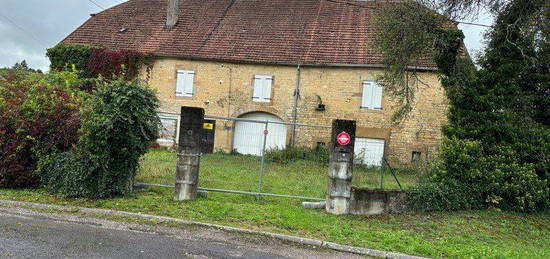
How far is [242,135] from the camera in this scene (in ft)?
34.3

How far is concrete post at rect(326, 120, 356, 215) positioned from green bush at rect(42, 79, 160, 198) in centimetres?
403

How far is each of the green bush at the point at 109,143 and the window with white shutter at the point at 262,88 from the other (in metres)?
12.2

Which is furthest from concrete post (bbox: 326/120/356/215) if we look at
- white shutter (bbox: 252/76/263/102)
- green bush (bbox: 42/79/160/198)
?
white shutter (bbox: 252/76/263/102)

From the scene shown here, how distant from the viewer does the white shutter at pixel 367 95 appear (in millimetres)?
19609

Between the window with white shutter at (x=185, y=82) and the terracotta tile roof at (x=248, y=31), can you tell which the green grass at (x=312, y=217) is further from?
the window with white shutter at (x=185, y=82)

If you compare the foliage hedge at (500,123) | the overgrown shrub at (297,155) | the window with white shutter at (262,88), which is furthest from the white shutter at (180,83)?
the foliage hedge at (500,123)

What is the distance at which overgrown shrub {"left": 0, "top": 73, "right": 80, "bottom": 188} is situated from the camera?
9.00 m

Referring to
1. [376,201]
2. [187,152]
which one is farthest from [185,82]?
[376,201]

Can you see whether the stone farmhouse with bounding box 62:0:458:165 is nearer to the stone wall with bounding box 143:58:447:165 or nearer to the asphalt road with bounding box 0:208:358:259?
the stone wall with bounding box 143:58:447:165

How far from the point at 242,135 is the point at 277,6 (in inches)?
608

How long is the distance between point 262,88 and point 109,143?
514 inches

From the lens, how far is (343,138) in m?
8.34

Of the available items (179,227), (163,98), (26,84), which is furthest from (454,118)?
(163,98)

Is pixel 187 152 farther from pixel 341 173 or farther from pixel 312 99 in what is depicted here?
pixel 312 99
